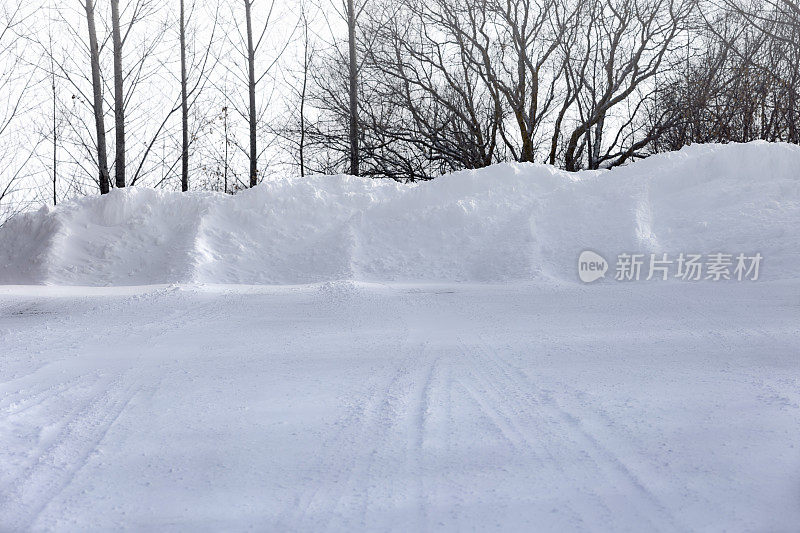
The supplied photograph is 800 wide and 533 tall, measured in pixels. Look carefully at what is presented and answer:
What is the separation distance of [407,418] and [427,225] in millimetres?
4665

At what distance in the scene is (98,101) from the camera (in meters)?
9.30

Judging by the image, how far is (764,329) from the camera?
15.8 ft

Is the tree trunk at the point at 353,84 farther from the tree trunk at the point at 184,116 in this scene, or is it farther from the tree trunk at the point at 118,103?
the tree trunk at the point at 118,103

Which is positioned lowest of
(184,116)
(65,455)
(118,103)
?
(65,455)

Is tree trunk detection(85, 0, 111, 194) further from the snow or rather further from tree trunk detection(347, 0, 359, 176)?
tree trunk detection(347, 0, 359, 176)

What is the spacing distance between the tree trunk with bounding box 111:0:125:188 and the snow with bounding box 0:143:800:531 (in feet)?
3.93

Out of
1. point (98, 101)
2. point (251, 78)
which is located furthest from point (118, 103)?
point (251, 78)

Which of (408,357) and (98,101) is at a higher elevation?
(98,101)

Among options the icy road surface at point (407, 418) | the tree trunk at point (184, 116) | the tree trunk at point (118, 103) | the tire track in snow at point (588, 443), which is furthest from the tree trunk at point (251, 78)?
the tire track in snow at point (588, 443)

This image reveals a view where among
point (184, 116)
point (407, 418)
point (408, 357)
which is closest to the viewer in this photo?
point (407, 418)

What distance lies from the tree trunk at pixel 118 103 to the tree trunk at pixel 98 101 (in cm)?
19

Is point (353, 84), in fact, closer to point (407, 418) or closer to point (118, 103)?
point (118, 103)

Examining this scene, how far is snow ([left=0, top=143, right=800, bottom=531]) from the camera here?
2398 mm

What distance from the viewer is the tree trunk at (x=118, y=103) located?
9.30 metres
